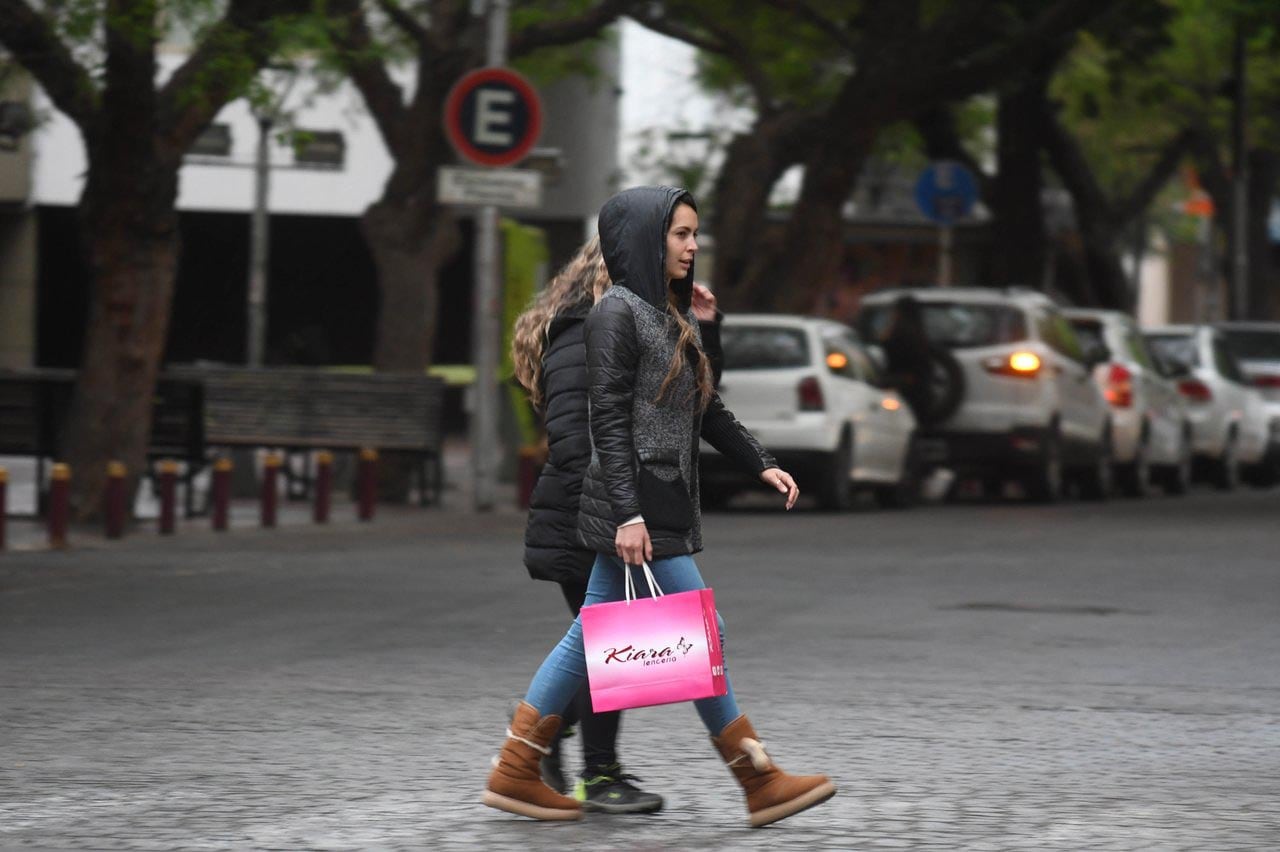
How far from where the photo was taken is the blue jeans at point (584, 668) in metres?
6.72

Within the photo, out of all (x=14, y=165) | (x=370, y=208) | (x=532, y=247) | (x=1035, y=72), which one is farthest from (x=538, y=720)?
(x=14, y=165)

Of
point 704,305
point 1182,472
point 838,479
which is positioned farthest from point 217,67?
point 1182,472

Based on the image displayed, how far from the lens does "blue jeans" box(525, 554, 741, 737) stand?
265 inches

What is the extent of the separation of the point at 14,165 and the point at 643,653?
28.4m

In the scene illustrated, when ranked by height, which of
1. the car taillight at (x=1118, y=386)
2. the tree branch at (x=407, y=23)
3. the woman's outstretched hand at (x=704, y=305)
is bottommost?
the car taillight at (x=1118, y=386)

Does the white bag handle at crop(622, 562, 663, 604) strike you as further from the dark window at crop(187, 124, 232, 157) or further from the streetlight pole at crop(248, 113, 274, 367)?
the dark window at crop(187, 124, 232, 157)

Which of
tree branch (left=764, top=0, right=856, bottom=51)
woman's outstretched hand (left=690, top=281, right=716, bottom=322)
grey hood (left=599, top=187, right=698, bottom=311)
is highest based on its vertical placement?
tree branch (left=764, top=0, right=856, bottom=51)

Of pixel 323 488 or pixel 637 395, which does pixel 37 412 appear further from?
pixel 637 395

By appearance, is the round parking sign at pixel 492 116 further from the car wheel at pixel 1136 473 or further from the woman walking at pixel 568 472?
the woman walking at pixel 568 472

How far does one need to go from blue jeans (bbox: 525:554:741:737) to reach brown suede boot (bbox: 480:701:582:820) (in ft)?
0.13

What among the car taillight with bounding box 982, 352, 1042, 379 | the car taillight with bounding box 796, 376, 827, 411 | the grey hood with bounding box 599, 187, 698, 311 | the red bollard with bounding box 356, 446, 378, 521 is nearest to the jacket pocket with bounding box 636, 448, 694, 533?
the grey hood with bounding box 599, 187, 698, 311

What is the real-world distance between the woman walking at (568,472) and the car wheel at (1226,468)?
21243 mm

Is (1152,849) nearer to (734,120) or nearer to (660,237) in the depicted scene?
(660,237)

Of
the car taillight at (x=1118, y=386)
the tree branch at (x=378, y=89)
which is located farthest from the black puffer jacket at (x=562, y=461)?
the car taillight at (x=1118, y=386)
